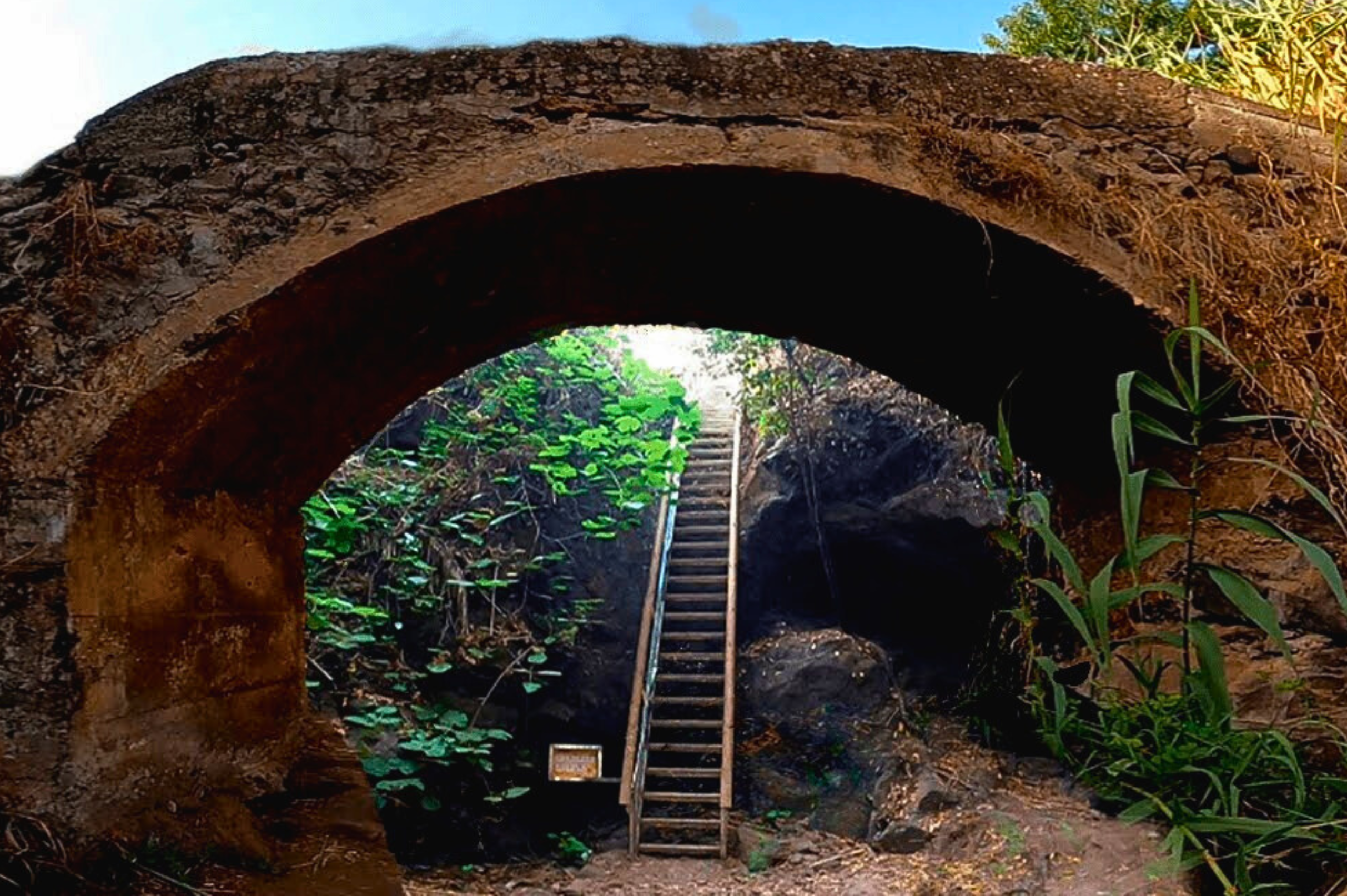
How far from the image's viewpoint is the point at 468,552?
565 centimetres

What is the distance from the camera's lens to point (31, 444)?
6.56 feet

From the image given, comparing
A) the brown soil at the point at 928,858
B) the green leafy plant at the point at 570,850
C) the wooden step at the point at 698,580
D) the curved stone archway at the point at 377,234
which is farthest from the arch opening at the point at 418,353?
the wooden step at the point at 698,580

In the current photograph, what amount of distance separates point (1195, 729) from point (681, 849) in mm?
3988

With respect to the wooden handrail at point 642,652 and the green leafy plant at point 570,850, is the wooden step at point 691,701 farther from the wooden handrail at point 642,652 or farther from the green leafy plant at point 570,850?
the green leafy plant at point 570,850

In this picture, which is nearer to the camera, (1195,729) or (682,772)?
(1195,729)

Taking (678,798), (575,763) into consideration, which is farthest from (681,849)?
(575,763)

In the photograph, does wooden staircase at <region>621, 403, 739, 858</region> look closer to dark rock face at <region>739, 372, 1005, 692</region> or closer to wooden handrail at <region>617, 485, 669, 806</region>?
wooden handrail at <region>617, 485, 669, 806</region>

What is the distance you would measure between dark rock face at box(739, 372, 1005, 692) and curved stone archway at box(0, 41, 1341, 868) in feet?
13.0

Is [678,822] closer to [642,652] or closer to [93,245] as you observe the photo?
[642,652]

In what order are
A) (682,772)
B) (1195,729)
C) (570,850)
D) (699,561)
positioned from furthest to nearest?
(699,561)
(682,772)
(570,850)
(1195,729)

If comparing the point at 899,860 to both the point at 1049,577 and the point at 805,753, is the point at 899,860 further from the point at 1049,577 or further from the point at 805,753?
the point at 1049,577

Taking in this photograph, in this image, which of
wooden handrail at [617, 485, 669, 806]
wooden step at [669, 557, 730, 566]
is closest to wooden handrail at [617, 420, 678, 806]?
wooden handrail at [617, 485, 669, 806]

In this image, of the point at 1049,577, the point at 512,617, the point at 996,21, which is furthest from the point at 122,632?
the point at 996,21

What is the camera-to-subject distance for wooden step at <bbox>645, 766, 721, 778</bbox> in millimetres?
5684
